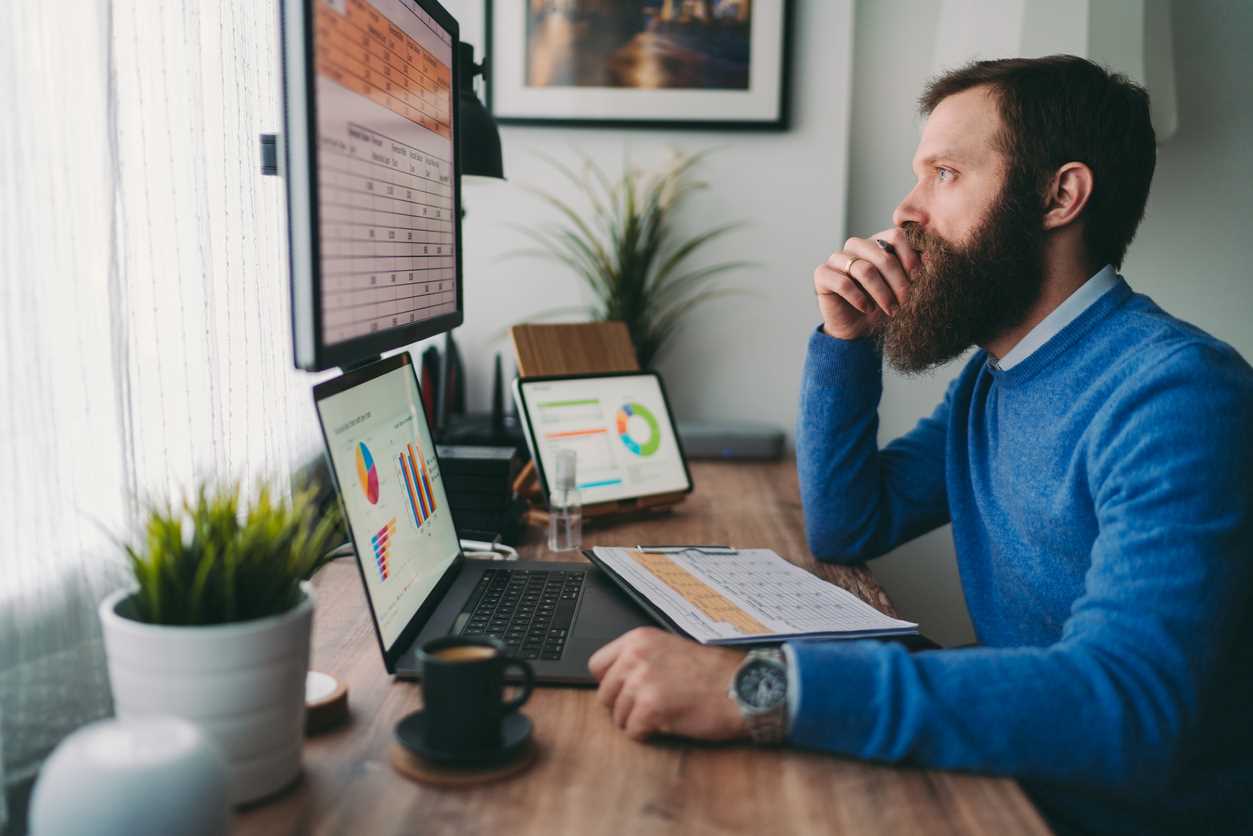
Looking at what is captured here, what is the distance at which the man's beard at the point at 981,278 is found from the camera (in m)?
1.35

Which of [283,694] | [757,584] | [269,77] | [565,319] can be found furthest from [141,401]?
[565,319]

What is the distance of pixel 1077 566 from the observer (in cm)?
119

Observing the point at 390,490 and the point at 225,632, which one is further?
the point at 390,490

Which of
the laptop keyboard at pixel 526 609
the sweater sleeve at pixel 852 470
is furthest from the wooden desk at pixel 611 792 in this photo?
the sweater sleeve at pixel 852 470

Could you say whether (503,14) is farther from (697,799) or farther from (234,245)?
(697,799)

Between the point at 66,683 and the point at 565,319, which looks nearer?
the point at 66,683

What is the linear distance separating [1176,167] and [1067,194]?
1303 millimetres

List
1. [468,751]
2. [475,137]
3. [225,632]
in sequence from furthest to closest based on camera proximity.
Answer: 1. [475,137]
2. [468,751]
3. [225,632]

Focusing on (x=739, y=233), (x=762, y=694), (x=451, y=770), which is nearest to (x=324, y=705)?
(x=451, y=770)

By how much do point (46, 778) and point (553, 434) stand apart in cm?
114

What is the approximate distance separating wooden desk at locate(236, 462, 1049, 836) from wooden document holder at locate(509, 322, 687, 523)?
0.74 metres

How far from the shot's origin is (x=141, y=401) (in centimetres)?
101

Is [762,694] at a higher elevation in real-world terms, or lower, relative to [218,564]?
lower

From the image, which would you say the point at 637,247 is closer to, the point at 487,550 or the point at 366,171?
the point at 487,550
